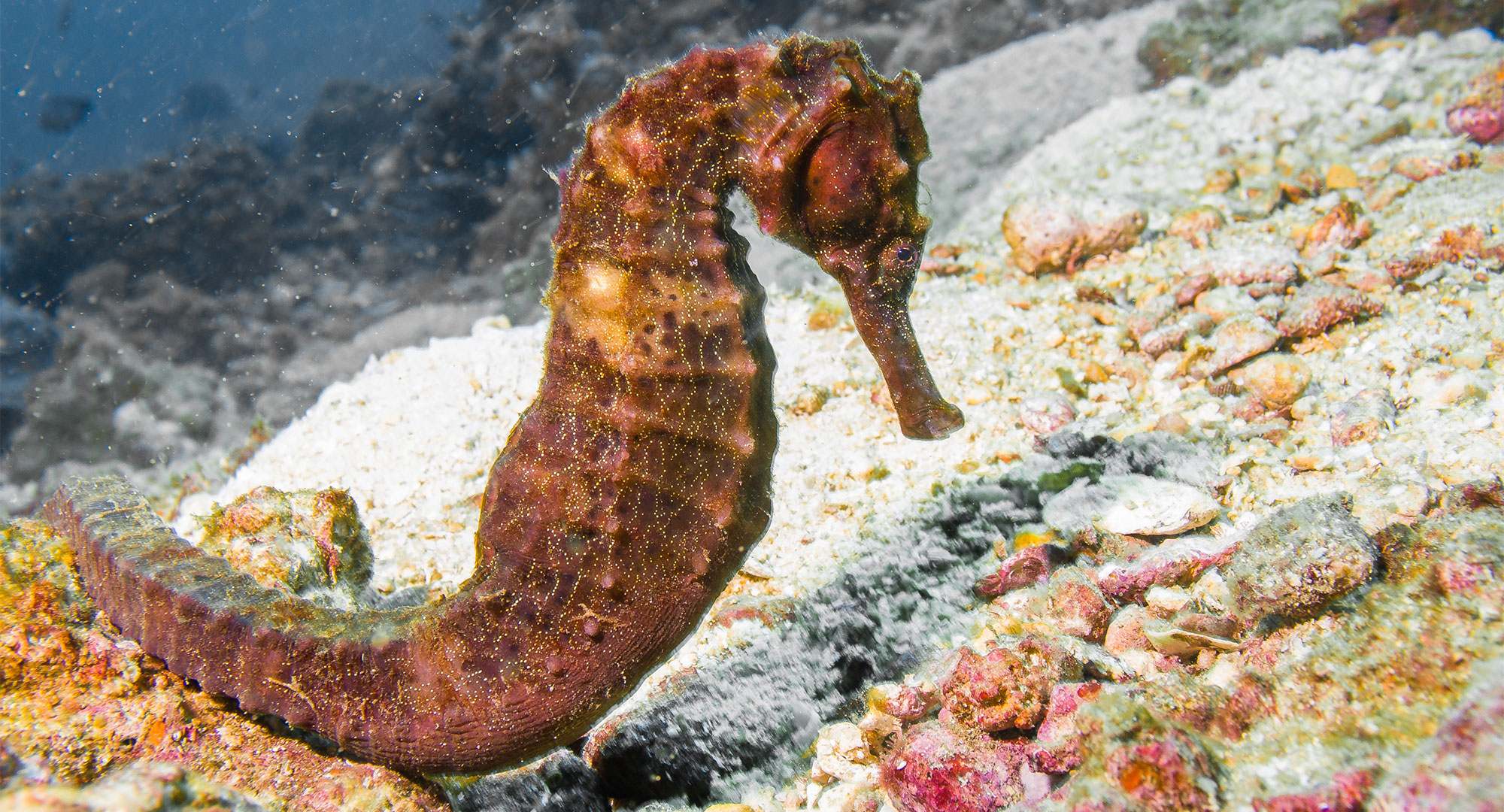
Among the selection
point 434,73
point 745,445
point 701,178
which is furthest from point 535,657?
point 434,73

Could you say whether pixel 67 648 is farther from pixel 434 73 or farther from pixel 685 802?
pixel 434 73

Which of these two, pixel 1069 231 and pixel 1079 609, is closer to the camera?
pixel 1079 609

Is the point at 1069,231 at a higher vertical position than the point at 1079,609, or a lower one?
higher

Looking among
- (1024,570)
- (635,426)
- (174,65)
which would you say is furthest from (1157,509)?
(174,65)

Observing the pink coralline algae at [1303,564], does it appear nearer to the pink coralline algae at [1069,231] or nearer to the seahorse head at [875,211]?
the seahorse head at [875,211]

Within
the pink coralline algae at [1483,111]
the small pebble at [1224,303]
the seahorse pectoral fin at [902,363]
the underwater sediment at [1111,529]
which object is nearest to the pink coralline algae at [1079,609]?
the underwater sediment at [1111,529]

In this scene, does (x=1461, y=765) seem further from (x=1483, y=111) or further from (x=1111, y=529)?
(x=1483, y=111)
